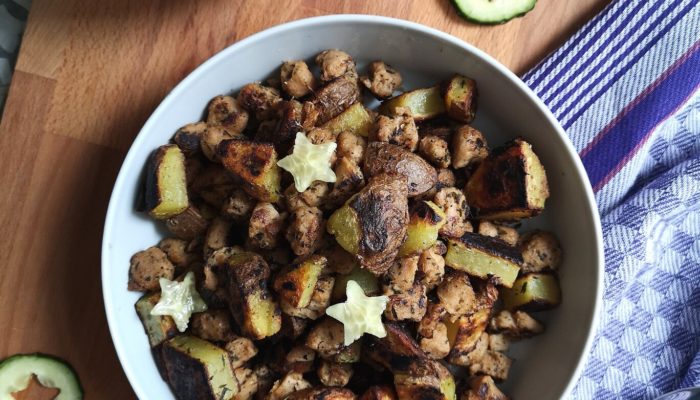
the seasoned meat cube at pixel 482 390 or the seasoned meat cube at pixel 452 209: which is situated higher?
the seasoned meat cube at pixel 452 209

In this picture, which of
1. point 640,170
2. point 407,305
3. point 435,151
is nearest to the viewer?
point 407,305

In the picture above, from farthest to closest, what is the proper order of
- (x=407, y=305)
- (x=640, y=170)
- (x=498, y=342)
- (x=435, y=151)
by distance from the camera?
(x=640, y=170)
(x=498, y=342)
(x=435, y=151)
(x=407, y=305)

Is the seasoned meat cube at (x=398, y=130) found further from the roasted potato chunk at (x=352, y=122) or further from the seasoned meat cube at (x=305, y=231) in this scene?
the seasoned meat cube at (x=305, y=231)

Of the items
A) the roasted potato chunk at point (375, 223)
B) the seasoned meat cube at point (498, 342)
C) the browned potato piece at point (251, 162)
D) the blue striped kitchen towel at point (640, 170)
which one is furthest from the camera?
the blue striped kitchen towel at point (640, 170)

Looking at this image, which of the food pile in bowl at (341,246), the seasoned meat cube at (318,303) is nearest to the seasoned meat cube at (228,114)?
the food pile in bowl at (341,246)

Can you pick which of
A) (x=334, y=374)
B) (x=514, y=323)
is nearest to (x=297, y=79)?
(x=334, y=374)

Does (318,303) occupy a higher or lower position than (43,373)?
higher

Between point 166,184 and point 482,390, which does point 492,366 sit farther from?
point 166,184
